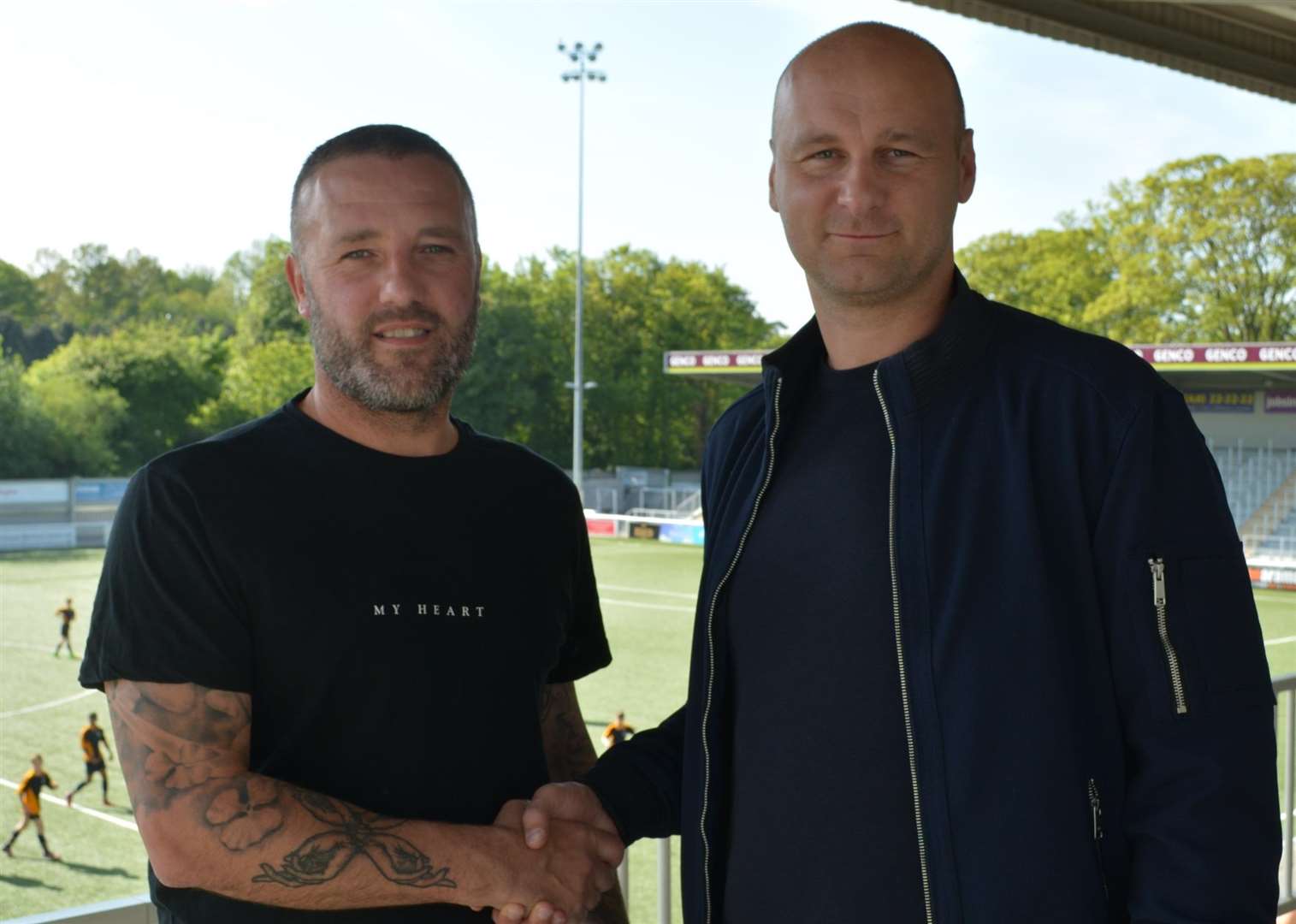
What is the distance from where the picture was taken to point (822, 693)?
6.00 feet

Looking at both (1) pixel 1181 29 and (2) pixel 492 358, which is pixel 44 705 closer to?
(1) pixel 1181 29

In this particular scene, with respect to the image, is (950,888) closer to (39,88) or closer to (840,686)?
(840,686)

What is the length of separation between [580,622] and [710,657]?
0.41 meters

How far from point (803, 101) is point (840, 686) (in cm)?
77

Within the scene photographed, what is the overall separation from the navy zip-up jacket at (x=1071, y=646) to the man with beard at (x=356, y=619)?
1.66ft

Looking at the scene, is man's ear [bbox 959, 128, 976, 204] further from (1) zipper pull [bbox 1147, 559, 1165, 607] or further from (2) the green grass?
(2) the green grass

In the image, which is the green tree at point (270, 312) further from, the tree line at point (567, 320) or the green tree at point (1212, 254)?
the green tree at point (1212, 254)

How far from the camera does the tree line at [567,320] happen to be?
4481 centimetres

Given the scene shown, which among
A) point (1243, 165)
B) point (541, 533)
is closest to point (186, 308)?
point (1243, 165)

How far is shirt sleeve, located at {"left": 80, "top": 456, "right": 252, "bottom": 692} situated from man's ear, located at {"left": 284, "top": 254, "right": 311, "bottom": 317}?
36 cm

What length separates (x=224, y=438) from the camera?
1.97m

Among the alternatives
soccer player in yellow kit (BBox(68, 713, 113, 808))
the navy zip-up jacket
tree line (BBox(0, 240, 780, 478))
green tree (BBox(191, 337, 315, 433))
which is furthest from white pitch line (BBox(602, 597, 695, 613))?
green tree (BBox(191, 337, 315, 433))

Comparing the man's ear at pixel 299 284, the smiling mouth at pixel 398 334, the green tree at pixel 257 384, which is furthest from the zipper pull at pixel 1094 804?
the green tree at pixel 257 384

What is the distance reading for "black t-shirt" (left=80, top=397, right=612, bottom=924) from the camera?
1.81 meters
